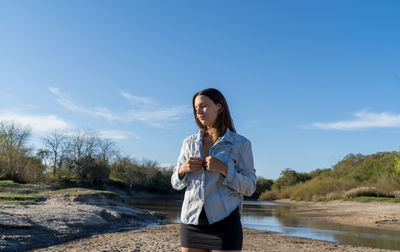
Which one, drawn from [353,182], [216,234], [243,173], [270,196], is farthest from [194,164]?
[270,196]

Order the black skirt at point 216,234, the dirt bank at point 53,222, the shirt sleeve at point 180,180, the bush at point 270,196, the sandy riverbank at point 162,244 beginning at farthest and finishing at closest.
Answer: the bush at point 270,196
the dirt bank at point 53,222
the sandy riverbank at point 162,244
the shirt sleeve at point 180,180
the black skirt at point 216,234

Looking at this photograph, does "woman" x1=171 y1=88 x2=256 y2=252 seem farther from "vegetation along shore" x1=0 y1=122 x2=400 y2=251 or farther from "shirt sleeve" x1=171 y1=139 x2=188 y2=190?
"vegetation along shore" x1=0 y1=122 x2=400 y2=251

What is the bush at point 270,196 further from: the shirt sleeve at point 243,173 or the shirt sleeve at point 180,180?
the shirt sleeve at point 243,173

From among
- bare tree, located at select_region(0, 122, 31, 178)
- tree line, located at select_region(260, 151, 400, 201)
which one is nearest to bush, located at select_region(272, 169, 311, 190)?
tree line, located at select_region(260, 151, 400, 201)

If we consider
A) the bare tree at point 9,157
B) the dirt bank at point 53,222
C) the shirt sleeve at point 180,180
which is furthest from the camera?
the bare tree at point 9,157

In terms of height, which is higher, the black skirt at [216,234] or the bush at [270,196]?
the black skirt at [216,234]

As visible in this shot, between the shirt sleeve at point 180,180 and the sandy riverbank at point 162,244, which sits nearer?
the shirt sleeve at point 180,180

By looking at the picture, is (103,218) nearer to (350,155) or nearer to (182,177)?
(182,177)

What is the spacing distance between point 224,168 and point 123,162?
54.1 m

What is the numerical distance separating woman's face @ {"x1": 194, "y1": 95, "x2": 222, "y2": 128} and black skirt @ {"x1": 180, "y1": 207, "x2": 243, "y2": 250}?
1.99 ft

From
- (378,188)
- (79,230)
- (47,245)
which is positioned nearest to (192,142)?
(47,245)

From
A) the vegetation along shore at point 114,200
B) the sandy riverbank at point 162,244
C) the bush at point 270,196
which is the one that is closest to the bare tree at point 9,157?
the vegetation along shore at point 114,200

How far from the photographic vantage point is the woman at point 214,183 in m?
1.80

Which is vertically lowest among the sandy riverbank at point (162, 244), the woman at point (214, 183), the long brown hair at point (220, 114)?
the sandy riverbank at point (162, 244)
